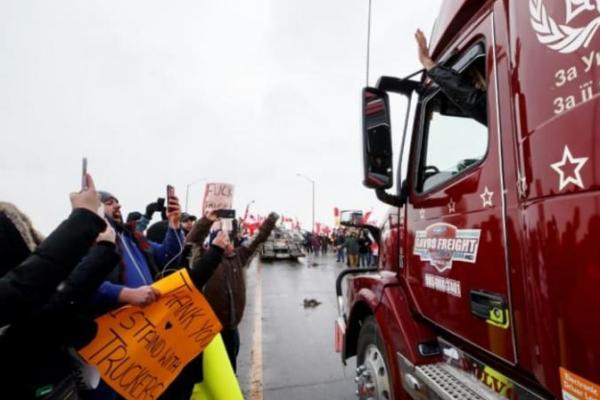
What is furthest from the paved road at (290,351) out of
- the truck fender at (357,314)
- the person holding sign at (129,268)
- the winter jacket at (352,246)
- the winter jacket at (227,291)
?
the winter jacket at (352,246)

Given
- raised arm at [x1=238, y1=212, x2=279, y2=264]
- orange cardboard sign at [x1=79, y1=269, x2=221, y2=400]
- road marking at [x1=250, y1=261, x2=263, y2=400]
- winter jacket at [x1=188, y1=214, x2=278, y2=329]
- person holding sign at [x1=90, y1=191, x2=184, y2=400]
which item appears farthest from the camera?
raised arm at [x1=238, y1=212, x2=279, y2=264]

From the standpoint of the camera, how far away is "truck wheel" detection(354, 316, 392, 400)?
2.52 meters

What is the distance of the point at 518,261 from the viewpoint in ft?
4.82

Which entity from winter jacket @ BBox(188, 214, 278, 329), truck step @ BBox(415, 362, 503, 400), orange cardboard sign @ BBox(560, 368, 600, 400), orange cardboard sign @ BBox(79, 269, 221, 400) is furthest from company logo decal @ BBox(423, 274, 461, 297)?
winter jacket @ BBox(188, 214, 278, 329)

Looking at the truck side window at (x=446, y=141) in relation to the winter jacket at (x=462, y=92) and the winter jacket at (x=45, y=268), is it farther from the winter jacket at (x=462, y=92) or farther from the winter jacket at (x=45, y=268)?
the winter jacket at (x=45, y=268)

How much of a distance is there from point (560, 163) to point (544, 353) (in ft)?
2.15

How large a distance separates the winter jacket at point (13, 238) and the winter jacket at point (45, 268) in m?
0.11

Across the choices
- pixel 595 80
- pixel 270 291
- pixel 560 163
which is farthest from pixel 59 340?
pixel 270 291

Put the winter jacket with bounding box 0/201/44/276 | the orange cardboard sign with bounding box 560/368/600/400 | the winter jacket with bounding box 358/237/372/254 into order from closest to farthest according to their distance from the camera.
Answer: the orange cardboard sign with bounding box 560/368/600/400 → the winter jacket with bounding box 0/201/44/276 → the winter jacket with bounding box 358/237/372/254

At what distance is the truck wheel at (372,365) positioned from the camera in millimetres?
2518

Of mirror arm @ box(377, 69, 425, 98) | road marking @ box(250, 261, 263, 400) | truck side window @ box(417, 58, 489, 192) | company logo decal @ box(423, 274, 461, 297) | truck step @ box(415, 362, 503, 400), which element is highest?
mirror arm @ box(377, 69, 425, 98)

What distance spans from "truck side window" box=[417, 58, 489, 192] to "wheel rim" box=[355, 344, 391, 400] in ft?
4.03

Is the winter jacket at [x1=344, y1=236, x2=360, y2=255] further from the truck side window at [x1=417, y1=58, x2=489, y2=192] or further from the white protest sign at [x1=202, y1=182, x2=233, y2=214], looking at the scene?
the truck side window at [x1=417, y1=58, x2=489, y2=192]

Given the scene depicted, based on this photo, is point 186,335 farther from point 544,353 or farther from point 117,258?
point 544,353
